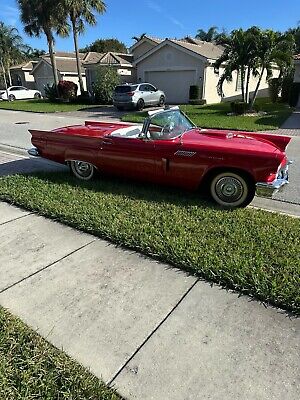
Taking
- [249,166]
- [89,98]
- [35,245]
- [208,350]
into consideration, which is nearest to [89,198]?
[35,245]

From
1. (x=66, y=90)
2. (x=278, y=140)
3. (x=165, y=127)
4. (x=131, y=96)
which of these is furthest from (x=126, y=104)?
(x=278, y=140)

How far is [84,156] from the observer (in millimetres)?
5070

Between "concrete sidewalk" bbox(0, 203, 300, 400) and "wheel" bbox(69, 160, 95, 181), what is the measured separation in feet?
7.04

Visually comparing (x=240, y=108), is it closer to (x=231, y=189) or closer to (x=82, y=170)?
(x=82, y=170)

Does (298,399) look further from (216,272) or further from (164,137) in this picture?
(164,137)

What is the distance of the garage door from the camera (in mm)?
22145

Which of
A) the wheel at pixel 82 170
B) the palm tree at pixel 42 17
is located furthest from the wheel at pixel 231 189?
the palm tree at pixel 42 17

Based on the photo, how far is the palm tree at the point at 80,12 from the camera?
892 inches

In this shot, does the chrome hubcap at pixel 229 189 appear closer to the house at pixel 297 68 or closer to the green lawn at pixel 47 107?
the green lawn at pixel 47 107

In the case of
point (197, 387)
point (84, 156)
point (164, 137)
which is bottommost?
point (197, 387)

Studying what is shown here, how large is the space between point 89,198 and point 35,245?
4.28 feet

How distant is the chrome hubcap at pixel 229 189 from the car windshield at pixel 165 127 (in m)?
0.99

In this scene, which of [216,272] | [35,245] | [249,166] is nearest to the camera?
[216,272]

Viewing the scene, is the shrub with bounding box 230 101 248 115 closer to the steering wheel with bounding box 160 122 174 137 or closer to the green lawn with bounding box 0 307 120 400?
the steering wheel with bounding box 160 122 174 137
